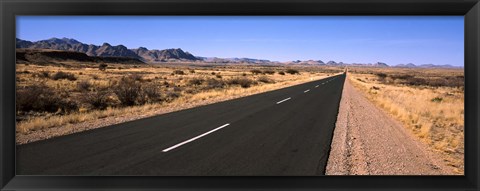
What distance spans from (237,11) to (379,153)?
442 cm

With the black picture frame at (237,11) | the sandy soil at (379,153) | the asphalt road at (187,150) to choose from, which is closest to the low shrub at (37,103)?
the asphalt road at (187,150)

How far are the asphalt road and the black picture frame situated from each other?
63 cm

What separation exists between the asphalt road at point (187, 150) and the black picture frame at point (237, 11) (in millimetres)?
628

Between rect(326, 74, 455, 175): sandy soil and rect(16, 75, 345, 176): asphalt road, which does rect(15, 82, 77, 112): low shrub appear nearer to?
rect(16, 75, 345, 176): asphalt road

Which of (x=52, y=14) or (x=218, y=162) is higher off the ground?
(x=52, y=14)

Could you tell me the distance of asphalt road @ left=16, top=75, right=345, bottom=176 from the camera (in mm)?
5527

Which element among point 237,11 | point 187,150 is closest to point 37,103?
point 187,150

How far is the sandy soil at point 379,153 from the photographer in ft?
19.6

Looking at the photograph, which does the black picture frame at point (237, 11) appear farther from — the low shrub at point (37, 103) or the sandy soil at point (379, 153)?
the low shrub at point (37, 103)

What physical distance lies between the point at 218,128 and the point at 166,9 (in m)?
4.82

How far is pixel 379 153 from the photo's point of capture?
23.3 feet

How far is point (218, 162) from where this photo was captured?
19.4 ft
